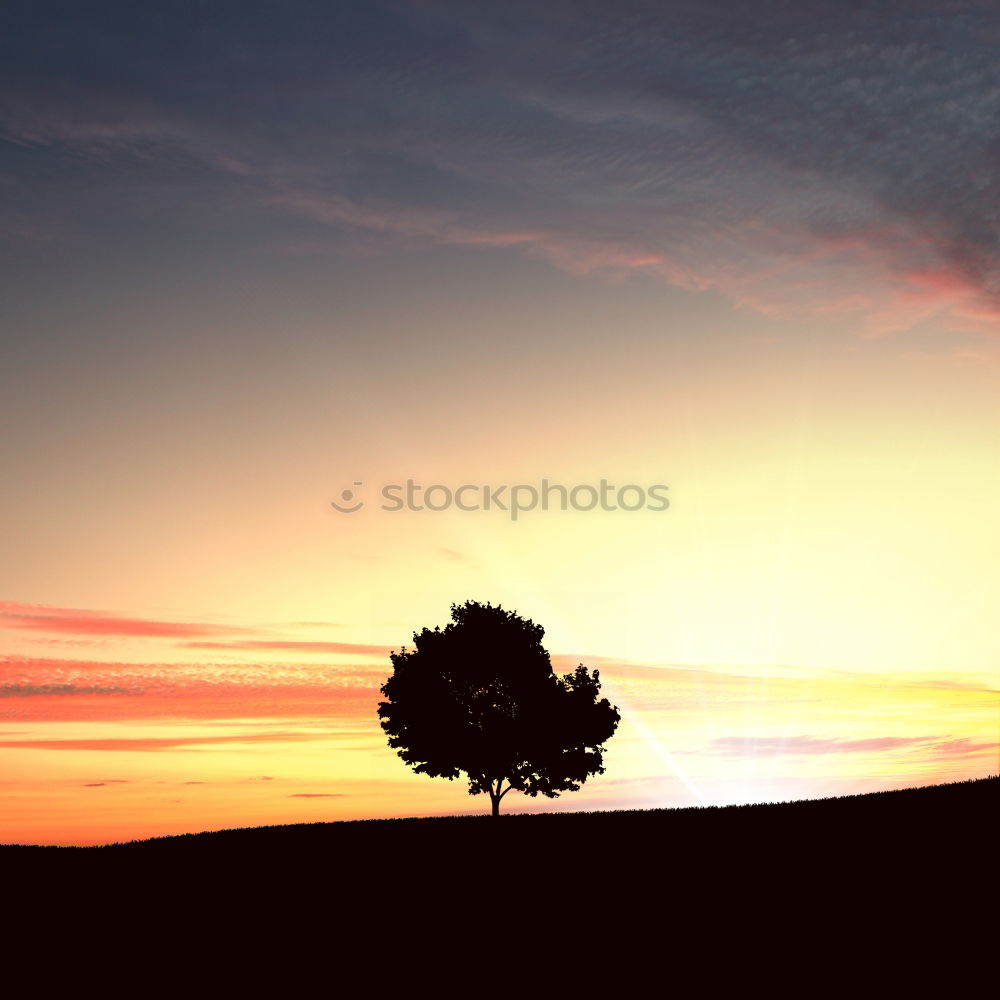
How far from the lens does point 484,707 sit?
53.2 m

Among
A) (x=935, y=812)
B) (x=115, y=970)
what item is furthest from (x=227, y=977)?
(x=935, y=812)

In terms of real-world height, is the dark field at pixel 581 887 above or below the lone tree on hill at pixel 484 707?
below

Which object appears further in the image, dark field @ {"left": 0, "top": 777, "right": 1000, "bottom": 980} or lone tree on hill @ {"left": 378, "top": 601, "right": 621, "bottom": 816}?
lone tree on hill @ {"left": 378, "top": 601, "right": 621, "bottom": 816}

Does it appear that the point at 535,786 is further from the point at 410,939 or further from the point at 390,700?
the point at 410,939

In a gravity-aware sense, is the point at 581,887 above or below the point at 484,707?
below

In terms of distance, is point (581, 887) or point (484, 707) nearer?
point (581, 887)

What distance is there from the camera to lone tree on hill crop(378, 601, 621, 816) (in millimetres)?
52656

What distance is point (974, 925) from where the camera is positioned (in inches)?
858

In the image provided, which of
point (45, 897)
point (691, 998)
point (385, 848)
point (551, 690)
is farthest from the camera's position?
point (551, 690)

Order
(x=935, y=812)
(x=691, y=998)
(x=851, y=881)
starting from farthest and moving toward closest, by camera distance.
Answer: (x=935, y=812) < (x=851, y=881) < (x=691, y=998)

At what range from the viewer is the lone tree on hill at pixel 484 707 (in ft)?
173

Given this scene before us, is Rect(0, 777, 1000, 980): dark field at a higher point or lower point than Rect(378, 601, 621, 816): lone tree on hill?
lower

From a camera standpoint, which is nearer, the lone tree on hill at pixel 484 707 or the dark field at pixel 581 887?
the dark field at pixel 581 887

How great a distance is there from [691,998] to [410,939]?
7363 millimetres
